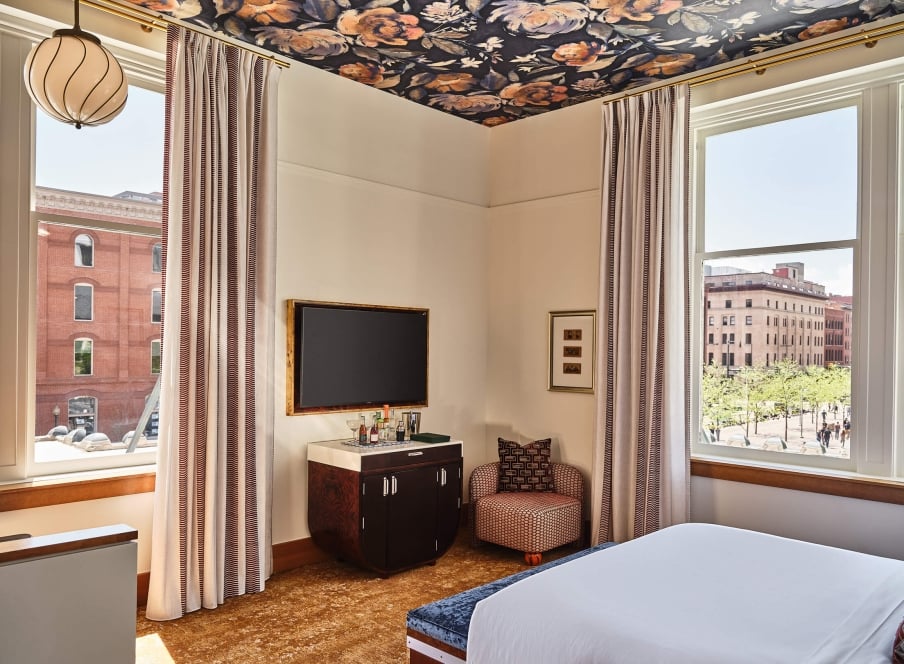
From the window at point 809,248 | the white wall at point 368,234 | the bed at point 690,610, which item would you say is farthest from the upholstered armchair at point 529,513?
the bed at point 690,610

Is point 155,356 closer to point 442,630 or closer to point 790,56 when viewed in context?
point 442,630

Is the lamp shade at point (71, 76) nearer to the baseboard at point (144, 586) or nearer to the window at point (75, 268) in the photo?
the window at point (75, 268)

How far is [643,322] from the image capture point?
14.5 ft

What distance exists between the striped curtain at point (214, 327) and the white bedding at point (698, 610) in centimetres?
193

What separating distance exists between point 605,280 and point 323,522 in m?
2.38

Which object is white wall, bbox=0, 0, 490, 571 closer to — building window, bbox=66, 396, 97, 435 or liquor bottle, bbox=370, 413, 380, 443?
liquor bottle, bbox=370, 413, 380, 443

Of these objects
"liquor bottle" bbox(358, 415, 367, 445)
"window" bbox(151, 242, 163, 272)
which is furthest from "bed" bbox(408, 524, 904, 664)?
"window" bbox(151, 242, 163, 272)

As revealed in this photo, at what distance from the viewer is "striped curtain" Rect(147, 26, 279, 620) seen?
3.60 meters

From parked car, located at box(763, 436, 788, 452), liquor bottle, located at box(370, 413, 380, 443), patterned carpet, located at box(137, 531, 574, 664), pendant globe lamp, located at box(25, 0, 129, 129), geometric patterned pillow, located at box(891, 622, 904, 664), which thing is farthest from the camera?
liquor bottle, located at box(370, 413, 380, 443)

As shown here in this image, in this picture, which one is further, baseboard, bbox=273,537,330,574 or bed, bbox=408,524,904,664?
baseboard, bbox=273,537,330,574

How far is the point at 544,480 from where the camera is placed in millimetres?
4875

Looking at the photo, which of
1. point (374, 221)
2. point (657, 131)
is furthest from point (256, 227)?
point (657, 131)

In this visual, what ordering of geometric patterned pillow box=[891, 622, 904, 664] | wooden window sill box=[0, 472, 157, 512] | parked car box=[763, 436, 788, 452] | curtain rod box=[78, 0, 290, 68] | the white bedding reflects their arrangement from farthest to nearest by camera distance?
parked car box=[763, 436, 788, 452], curtain rod box=[78, 0, 290, 68], wooden window sill box=[0, 472, 157, 512], the white bedding, geometric patterned pillow box=[891, 622, 904, 664]

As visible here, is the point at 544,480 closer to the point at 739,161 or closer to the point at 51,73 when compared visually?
the point at 739,161
